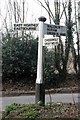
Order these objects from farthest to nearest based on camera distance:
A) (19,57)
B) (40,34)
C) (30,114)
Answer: (19,57), (40,34), (30,114)

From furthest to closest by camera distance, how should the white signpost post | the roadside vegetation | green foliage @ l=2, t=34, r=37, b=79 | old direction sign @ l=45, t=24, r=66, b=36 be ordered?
green foliage @ l=2, t=34, r=37, b=79 < old direction sign @ l=45, t=24, r=66, b=36 < the white signpost post < the roadside vegetation

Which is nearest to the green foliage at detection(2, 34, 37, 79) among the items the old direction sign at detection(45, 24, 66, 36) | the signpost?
the old direction sign at detection(45, 24, 66, 36)

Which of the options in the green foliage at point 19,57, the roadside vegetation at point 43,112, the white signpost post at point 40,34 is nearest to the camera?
the roadside vegetation at point 43,112

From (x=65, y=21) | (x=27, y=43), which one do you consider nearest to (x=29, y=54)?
(x=27, y=43)

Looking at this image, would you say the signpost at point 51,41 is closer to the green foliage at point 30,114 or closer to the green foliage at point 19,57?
the green foliage at point 30,114

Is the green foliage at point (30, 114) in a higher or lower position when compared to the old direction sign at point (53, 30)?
lower

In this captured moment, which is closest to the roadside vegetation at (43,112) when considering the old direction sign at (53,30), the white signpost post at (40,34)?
the white signpost post at (40,34)

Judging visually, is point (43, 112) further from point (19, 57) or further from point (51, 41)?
point (19, 57)

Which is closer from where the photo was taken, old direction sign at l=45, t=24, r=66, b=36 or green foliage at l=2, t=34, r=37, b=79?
old direction sign at l=45, t=24, r=66, b=36

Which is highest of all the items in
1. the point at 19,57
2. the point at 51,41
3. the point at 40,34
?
the point at 40,34

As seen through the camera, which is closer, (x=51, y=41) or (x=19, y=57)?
(x=51, y=41)

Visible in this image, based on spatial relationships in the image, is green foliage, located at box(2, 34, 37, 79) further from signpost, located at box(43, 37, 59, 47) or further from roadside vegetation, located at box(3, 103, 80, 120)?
roadside vegetation, located at box(3, 103, 80, 120)

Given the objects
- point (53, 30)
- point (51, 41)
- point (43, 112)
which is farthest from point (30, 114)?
point (53, 30)

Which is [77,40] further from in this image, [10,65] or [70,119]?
[70,119]
